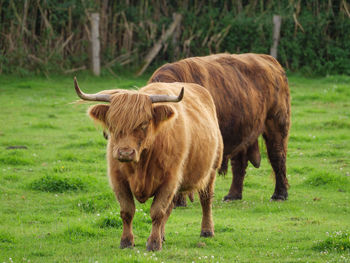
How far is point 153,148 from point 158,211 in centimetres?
58

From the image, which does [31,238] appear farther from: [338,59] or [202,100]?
[338,59]

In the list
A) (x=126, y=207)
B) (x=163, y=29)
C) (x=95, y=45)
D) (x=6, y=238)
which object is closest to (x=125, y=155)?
(x=126, y=207)

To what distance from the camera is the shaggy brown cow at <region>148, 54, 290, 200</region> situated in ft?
27.0

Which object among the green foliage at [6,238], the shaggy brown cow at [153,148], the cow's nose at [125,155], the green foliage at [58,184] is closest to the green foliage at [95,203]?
the green foliage at [58,184]

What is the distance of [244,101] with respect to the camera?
8625mm

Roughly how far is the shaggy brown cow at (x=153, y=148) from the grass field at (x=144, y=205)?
0.27m

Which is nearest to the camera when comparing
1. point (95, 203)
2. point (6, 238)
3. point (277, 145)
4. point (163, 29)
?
point (6, 238)

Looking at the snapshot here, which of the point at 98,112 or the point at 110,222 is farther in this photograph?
the point at 110,222

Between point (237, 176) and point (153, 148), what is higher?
point (153, 148)

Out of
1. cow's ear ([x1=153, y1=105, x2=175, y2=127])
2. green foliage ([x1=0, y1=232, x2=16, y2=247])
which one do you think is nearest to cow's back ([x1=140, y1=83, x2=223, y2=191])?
cow's ear ([x1=153, y1=105, x2=175, y2=127])

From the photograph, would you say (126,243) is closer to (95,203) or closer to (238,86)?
(95,203)

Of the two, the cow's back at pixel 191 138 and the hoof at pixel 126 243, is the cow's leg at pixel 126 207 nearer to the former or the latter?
the hoof at pixel 126 243

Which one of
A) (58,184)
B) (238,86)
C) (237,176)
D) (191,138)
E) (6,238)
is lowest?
(58,184)

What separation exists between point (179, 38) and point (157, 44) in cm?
82
